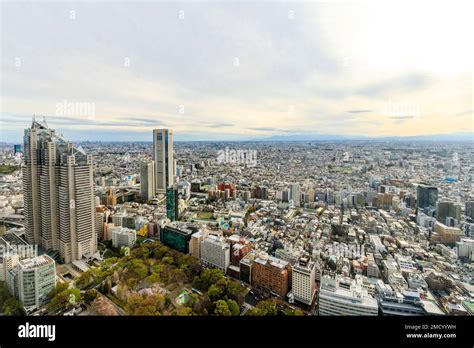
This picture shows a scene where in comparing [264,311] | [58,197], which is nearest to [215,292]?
[264,311]

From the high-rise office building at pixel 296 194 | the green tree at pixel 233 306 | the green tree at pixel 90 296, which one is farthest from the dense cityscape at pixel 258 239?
the high-rise office building at pixel 296 194

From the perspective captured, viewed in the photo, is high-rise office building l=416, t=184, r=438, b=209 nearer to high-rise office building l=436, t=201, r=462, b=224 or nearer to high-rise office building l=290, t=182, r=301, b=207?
high-rise office building l=436, t=201, r=462, b=224

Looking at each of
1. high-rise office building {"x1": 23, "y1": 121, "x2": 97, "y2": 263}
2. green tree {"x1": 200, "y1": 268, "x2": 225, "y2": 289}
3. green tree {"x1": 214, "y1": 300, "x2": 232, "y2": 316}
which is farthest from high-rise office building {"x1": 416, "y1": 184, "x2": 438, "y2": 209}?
high-rise office building {"x1": 23, "y1": 121, "x2": 97, "y2": 263}

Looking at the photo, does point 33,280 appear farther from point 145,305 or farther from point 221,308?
point 221,308

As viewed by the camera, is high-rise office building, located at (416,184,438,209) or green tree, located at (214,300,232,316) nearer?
green tree, located at (214,300,232,316)

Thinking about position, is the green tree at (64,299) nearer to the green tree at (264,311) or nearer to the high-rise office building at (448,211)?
the green tree at (264,311)
